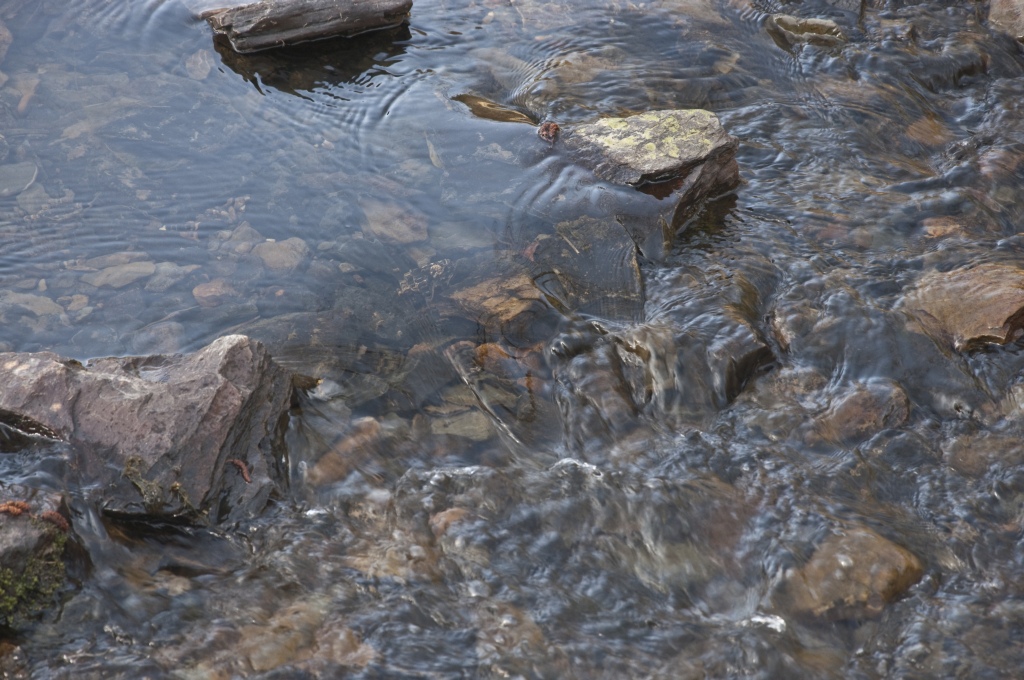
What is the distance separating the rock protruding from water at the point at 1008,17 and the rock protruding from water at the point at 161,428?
7851 mm

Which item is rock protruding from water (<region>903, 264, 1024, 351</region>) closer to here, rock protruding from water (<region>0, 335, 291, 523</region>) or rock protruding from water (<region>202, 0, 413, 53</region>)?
rock protruding from water (<region>0, 335, 291, 523</region>)

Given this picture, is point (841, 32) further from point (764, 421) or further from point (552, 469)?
point (552, 469)

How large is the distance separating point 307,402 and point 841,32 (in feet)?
20.7

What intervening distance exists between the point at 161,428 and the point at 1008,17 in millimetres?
8502

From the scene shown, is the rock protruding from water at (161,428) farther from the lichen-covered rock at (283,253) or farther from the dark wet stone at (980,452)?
the dark wet stone at (980,452)

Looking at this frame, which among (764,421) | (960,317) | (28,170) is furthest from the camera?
(28,170)

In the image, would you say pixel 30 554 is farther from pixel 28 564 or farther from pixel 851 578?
pixel 851 578

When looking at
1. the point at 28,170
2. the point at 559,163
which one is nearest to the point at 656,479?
the point at 559,163

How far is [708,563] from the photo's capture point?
147 inches

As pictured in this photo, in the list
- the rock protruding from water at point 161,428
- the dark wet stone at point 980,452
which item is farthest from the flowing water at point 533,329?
the rock protruding from water at point 161,428

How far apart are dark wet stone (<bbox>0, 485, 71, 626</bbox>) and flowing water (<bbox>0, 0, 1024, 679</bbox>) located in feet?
0.34

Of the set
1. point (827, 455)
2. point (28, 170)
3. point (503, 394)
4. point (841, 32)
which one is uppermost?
point (28, 170)

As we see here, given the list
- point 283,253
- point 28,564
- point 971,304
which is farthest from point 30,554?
point 971,304

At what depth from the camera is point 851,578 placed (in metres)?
3.56
